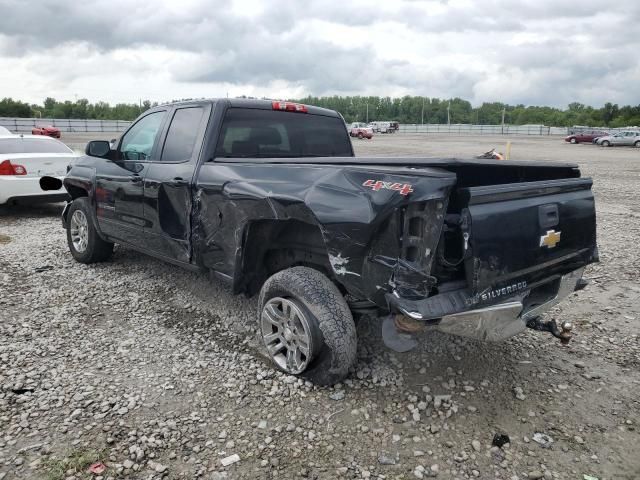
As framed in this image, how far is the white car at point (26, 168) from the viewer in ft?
27.6

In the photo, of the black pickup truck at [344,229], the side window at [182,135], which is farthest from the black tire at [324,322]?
the side window at [182,135]

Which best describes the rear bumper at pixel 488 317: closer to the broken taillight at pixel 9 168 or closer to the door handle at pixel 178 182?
the door handle at pixel 178 182

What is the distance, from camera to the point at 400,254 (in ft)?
8.87

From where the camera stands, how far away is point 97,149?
4.98 metres

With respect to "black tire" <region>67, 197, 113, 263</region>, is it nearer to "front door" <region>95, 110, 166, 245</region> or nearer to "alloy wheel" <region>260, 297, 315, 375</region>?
"front door" <region>95, 110, 166, 245</region>

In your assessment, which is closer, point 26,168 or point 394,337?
point 394,337

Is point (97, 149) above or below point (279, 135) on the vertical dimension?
below

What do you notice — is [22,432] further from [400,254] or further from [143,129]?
[143,129]

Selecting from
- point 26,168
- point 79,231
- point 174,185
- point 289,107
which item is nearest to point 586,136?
point 26,168

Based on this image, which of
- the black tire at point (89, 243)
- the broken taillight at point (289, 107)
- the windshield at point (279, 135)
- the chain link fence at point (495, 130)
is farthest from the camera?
the chain link fence at point (495, 130)

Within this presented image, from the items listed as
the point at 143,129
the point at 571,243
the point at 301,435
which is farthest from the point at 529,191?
the point at 143,129

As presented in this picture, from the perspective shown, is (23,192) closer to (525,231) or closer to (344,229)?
(344,229)

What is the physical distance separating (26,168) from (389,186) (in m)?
7.85

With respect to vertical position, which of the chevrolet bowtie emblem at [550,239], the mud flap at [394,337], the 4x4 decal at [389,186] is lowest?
the mud flap at [394,337]
